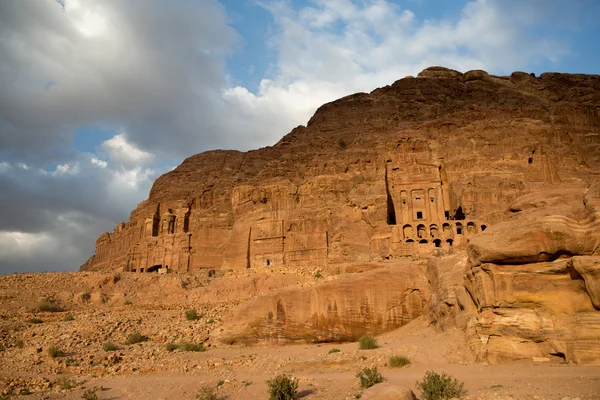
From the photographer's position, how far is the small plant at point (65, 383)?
51.3ft

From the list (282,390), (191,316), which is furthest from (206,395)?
(191,316)

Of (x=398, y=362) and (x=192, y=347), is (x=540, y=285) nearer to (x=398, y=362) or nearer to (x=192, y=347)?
(x=398, y=362)

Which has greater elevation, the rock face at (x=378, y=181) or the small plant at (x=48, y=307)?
the rock face at (x=378, y=181)

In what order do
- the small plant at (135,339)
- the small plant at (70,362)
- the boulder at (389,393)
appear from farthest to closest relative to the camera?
1. the small plant at (135,339)
2. the small plant at (70,362)
3. the boulder at (389,393)

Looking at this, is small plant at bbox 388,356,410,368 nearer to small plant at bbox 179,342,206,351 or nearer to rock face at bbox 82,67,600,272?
small plant at bbox 179,342,206,351

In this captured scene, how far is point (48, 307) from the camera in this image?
108 feet

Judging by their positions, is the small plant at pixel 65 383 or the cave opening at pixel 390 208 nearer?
the small plant at pixel 65 383

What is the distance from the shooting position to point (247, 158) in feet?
256

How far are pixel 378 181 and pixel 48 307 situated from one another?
33.4 meters

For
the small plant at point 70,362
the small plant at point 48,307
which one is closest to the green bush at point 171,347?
the small plant at point 70,362

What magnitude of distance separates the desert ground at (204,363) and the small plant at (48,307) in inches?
31.0

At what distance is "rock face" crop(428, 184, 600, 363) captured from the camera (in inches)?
476

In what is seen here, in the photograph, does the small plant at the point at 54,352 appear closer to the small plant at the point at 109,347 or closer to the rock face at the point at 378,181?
the small plant at the point at 109,347

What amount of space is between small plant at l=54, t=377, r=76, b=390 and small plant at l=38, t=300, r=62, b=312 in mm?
18709
